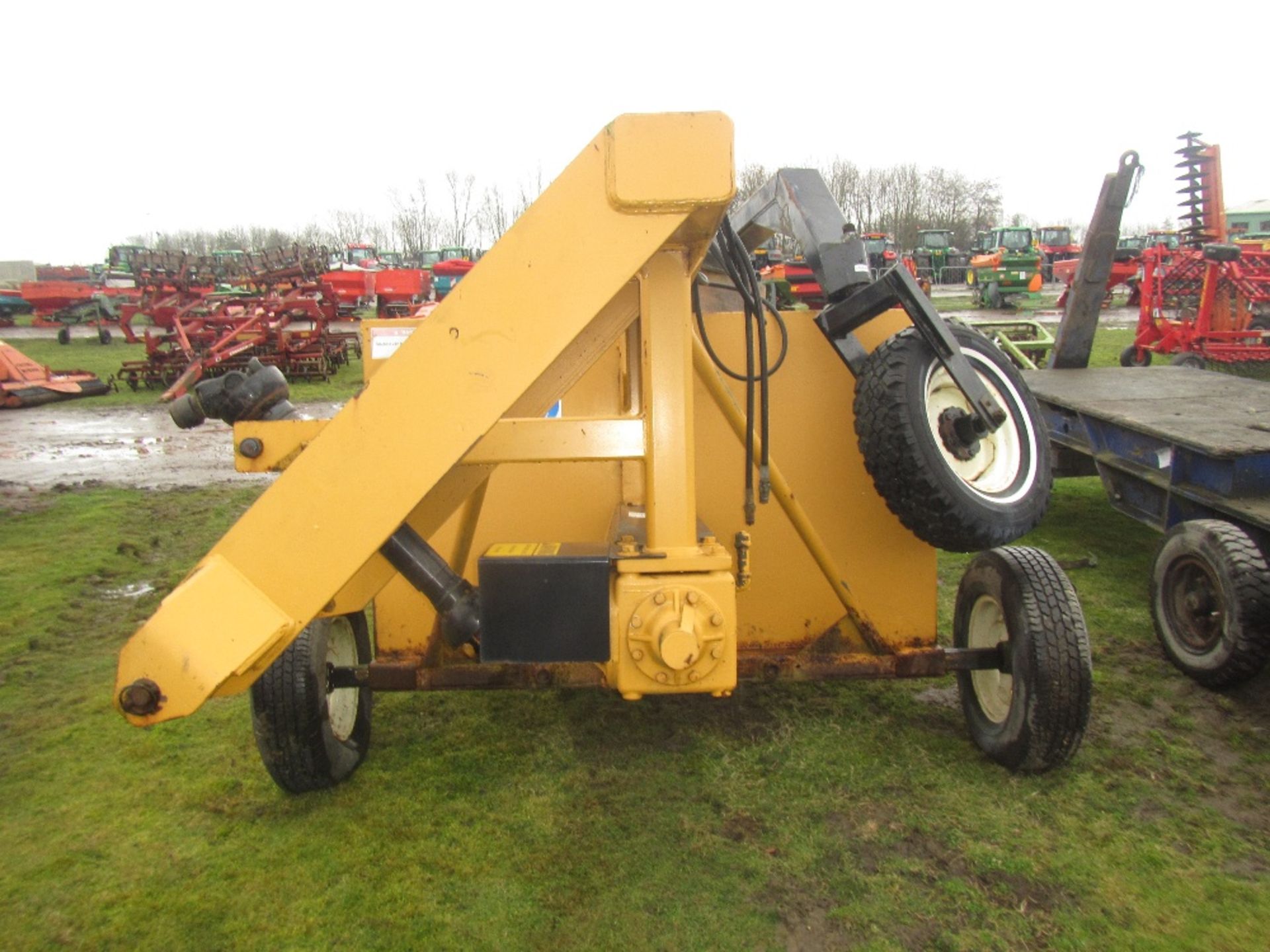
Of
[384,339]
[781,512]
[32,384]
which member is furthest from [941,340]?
[32,384]

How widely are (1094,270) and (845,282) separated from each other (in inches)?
142

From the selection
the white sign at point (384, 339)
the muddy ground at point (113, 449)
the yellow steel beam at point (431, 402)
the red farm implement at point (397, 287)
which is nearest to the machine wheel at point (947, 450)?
the yellow steel beam at point (431, 402)

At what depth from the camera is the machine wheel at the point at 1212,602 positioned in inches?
134

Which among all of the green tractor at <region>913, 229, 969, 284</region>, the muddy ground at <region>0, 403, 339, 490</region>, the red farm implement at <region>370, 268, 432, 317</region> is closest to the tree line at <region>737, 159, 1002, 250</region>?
the green tractor at <region>913, 229, 969, 284</region>

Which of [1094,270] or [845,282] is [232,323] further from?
[845,282]

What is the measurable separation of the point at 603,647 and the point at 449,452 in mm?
611

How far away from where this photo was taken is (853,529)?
10.7 feet

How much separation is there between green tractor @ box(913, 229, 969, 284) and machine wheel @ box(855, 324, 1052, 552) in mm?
30428

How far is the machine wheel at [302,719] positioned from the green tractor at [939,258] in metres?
31.5

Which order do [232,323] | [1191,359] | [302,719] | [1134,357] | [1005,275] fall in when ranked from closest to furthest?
[302,719]
[1191,359]
[1134,357]
[232,323]
[1005,275]

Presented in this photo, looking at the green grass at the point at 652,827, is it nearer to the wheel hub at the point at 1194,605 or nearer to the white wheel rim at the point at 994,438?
the wheel hub at the point at 1194,605

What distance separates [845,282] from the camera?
2.99 metres

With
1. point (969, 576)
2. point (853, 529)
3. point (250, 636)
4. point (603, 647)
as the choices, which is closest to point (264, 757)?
point (250, 636)

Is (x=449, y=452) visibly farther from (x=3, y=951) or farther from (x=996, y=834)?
(x=996, y=834)
